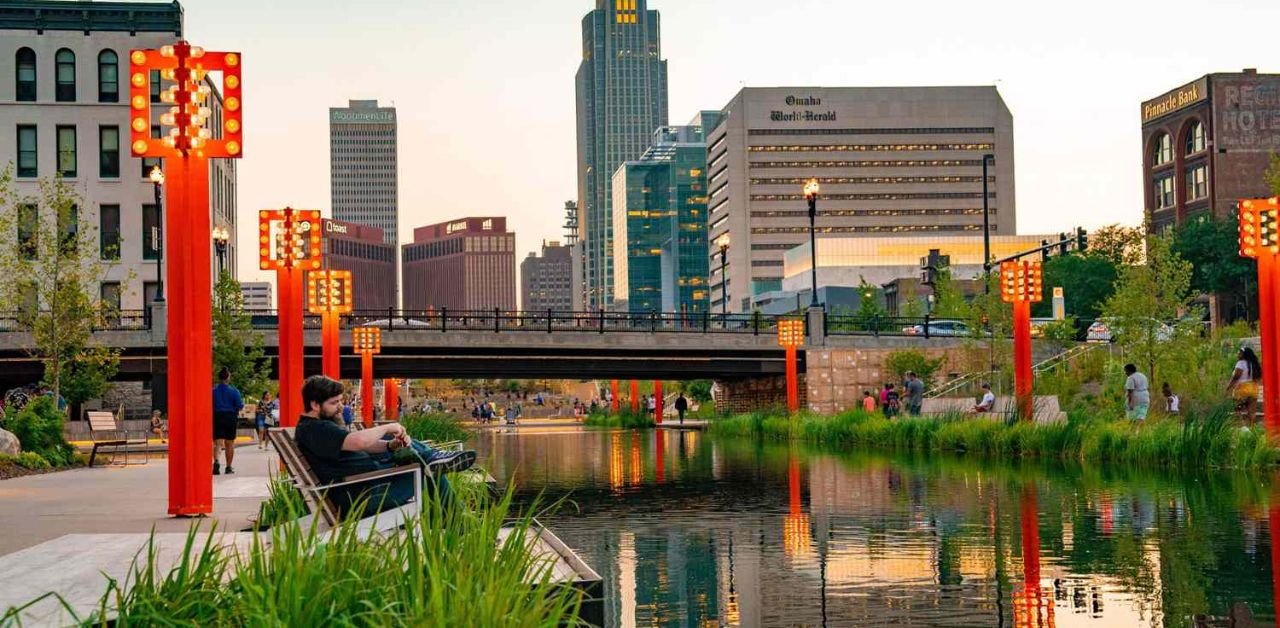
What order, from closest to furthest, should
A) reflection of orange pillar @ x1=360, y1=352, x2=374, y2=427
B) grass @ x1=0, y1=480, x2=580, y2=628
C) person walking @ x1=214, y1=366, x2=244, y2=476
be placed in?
grass @ x1=0, y1=480, x2=580, y2=628
person walking @ x1=214, y1=366, x2=244, y2=476
reflection of orange pillar @ x1=360, y1=352, x2=374, y2=427

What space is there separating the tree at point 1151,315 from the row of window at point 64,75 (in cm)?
4919

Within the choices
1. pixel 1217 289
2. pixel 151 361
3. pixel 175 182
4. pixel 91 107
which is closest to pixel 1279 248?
pixel 175 182

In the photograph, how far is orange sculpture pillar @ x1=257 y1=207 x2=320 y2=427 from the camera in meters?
26.8

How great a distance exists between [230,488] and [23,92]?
56.4 m

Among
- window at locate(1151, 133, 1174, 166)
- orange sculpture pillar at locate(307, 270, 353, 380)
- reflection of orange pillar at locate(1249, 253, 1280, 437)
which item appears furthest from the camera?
window at locate(1151, 133, 1174, 166)

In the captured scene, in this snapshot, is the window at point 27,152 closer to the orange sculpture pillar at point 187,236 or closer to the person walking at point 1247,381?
the person walking at point 1247,381

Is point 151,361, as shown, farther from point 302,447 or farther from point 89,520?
point 302,447

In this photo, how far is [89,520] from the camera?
14039 millimetres

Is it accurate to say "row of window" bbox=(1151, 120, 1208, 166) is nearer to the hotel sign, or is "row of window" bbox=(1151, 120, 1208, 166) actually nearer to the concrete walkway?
the hotel sign

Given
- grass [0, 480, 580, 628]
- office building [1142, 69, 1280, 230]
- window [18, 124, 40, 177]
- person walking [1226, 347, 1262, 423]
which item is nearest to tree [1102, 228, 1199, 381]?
person walking [1226, 347, 1262, 423]

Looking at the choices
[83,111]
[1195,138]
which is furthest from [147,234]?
[1195,138]

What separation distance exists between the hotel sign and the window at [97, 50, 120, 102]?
235 feet

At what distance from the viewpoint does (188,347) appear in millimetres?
13664

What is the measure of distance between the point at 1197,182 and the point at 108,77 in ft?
239
